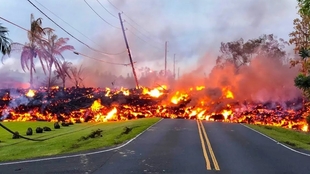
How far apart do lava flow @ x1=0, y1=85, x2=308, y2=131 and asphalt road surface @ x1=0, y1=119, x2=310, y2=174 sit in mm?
28939

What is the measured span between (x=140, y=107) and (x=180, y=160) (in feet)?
124

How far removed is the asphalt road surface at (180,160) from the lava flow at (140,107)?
2894 centimetres

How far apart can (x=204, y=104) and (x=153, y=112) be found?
7.45 metres

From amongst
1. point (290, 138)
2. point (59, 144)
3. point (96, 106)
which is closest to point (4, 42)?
point (59, 144)

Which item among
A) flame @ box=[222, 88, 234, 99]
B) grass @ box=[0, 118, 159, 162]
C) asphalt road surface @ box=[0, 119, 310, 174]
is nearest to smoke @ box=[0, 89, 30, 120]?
grass @ box=[0, 118, 159, 162]

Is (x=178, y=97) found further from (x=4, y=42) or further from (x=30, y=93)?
(x=4, y=42)

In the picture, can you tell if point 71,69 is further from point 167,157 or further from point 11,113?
point 167,157

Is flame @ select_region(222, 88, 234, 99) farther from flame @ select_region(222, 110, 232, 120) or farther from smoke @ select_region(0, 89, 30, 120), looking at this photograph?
smoke @ select_region(0, 89, 30, 120)

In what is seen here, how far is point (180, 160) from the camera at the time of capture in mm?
12703

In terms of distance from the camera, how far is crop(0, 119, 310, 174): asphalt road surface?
11.1 meters

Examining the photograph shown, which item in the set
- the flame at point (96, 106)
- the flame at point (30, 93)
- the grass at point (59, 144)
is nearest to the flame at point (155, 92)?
the flame at point (96, 106)

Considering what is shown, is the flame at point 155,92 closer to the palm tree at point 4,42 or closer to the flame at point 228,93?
the flame at point 228,93

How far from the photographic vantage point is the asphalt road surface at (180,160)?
36.4 feet

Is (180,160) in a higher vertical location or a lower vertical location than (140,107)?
lower
